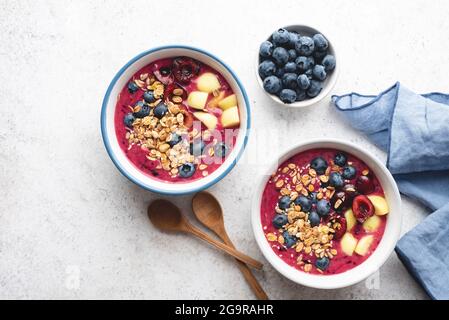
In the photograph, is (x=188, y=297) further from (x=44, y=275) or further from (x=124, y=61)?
(x=124, y=61)

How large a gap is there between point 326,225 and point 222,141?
0.43m

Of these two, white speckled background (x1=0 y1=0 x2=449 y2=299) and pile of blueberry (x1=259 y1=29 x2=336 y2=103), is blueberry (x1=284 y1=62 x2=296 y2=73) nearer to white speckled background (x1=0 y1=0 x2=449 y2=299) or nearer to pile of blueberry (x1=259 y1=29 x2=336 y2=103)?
pile of blueberry (x1=259 y1=29 x2=336 y2=103)

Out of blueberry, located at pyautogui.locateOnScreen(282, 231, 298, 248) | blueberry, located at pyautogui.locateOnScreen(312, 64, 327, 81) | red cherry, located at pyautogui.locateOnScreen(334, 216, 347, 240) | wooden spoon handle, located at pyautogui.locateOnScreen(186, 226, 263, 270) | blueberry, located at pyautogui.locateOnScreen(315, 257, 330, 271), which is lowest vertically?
wooden spoon handle, located at pyautogui.locateOnScreen(186, 226, 263, 270)

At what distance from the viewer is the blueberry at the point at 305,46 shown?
189cm

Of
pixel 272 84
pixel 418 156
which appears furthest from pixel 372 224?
pixel 272 84

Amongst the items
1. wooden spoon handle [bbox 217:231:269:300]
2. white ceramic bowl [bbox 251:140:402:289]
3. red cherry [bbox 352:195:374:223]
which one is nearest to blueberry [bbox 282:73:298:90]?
white ceramic bowl [bbox 251:140:402:289]

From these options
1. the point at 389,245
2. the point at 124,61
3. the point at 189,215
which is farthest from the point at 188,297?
the point at 124,61

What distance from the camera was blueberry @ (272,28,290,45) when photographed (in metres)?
1.89

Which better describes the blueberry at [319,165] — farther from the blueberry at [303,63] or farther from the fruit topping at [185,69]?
the fruit topping at [185,69]

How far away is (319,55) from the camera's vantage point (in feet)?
6.35

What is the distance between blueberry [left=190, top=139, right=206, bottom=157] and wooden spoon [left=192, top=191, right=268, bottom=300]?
0.59 feet

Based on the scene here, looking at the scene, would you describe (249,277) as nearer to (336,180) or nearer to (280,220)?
(280,220)

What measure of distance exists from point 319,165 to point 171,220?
53cm

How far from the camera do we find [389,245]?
1.83 meters
